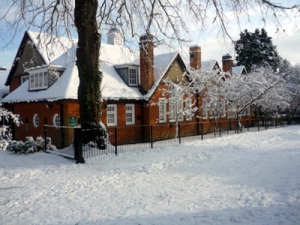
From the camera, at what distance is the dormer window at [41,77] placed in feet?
60.3

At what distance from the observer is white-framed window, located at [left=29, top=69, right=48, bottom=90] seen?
61.7ft

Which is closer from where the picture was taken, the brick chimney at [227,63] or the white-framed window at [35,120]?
the white-framed window at [35,120]

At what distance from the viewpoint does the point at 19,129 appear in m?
20.5

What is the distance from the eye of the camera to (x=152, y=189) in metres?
7.56

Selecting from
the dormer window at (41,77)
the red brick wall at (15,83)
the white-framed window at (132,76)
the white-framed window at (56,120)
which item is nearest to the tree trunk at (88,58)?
the white-framed window at (56,120)

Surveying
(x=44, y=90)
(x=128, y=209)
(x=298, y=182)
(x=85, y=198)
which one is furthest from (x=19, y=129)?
(x=298, y=182)

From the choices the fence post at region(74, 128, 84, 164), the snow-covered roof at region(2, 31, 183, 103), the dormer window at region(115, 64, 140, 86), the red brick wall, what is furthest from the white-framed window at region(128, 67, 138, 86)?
the red brick wall

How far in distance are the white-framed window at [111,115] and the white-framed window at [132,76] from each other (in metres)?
2.61

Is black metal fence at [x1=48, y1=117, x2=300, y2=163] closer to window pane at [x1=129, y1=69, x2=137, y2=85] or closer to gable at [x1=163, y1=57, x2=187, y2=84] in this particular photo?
window pane at [x1=129, y1=69, x2=137, y2=85]

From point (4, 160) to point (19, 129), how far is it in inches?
393

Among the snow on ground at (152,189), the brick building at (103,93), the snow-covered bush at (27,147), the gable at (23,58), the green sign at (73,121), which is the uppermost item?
the gable at (23,58)

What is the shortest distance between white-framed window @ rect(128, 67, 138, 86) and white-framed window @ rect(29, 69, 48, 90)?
18.6ft

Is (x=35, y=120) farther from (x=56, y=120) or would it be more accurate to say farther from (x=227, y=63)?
(x=227, y=63)

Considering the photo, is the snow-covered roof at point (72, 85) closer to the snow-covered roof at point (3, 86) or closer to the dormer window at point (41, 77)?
the dormer window at point (41, 77)
